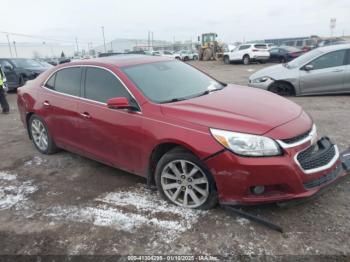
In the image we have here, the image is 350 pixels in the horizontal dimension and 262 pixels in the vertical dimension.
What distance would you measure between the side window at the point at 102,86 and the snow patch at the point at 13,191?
1405 millimetres

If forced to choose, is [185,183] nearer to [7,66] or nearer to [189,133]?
[189,133]

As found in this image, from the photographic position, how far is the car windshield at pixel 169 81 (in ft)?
12.8

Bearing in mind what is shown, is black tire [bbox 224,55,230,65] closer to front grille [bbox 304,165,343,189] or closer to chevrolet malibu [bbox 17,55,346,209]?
chevrolet malibu [bbox 17,55,346,209]

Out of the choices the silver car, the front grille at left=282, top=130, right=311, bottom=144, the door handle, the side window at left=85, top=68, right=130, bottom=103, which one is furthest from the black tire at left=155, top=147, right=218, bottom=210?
the silver car

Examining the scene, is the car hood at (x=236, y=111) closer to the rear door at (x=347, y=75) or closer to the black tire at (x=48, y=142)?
the black tire at (x=48, y=142)

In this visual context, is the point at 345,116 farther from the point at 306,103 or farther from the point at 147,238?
the point at 147,238

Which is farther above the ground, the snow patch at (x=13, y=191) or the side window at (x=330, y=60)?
the side window at (x=330, y=60)

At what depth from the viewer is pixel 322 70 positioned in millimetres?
8953

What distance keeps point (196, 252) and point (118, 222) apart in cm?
92

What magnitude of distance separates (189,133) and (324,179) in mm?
1382

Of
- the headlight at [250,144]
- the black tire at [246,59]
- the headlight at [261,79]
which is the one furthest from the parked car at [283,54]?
the headlight at [250,144]

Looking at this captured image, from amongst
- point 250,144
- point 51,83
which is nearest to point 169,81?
point 250,144

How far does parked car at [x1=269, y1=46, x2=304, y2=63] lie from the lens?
25.0m

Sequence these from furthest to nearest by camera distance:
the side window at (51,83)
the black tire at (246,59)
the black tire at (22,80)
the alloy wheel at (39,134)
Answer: the black tire at (246,59)
the black tire at (22,80)
the alloy wheel at (39,134)
the side window at (51,83)
